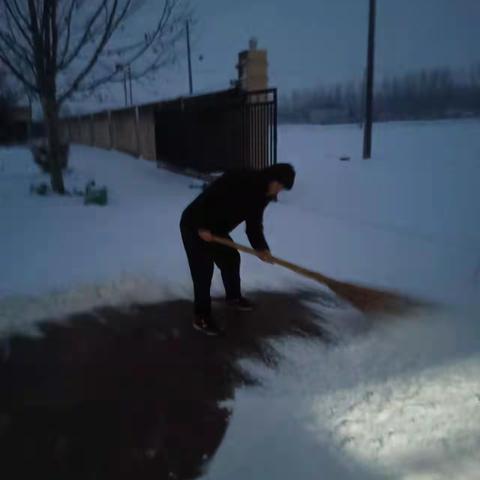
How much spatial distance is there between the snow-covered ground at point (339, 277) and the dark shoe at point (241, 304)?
1.61 ft

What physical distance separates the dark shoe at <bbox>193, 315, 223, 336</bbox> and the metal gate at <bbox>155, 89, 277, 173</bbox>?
5.26 metres

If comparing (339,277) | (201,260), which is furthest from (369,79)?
(201,260)

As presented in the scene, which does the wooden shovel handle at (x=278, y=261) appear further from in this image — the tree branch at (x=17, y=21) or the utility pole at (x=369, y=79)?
the utility pole at (x=369, y=79)

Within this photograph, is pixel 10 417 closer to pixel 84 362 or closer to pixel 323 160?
pixel 84 362

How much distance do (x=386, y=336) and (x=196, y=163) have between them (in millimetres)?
8862

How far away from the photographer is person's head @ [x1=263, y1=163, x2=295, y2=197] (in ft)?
11.5

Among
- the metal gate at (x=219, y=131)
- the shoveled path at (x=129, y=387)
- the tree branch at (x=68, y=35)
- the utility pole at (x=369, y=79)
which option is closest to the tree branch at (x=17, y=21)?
the tree branch at (x=68, y=35)

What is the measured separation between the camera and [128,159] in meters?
16.6

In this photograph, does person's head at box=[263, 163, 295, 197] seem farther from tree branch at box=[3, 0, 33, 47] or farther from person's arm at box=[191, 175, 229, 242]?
tree branch at box=[3, 0, 33, 47]

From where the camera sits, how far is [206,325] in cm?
382

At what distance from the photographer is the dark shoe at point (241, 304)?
4278mm

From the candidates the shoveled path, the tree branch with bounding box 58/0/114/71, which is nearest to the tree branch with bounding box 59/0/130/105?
the tree branch with bounding box 58/0/114/71

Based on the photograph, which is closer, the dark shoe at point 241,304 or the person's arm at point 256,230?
the person's arm at point 256,230

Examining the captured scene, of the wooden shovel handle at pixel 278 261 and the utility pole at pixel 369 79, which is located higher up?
the utility pole at pixel 369 79
